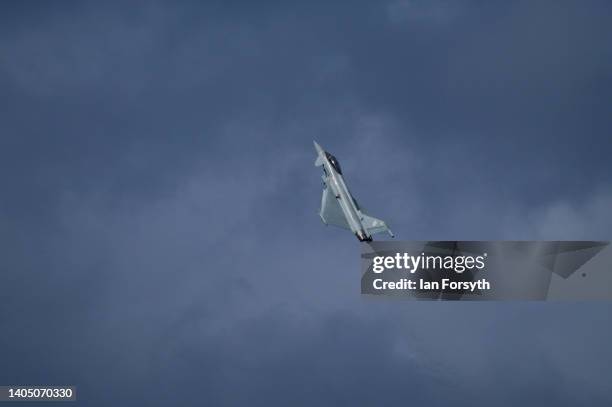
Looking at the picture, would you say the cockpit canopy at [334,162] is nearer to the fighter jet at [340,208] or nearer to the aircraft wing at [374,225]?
the fighter jet at [340,208]

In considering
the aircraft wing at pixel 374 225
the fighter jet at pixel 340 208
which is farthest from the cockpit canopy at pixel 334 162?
the aircraft wing at pixel 374 225

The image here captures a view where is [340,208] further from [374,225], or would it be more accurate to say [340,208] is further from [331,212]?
[374,225]

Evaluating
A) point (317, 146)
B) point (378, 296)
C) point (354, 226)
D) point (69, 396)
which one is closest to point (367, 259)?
point (378, 296)

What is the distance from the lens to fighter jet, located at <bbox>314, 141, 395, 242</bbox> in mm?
146125

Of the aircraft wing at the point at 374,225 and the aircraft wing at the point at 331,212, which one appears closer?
the aircraft wing at the point at 374,225

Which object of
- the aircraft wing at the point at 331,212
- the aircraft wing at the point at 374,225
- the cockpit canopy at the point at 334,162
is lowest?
the aircraft wing at the point at 374,225

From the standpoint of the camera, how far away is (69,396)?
13112 cm

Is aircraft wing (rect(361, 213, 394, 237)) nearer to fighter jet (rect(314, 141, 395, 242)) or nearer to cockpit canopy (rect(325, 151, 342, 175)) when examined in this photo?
fighter jet (rect(314, 141, 395, 242))

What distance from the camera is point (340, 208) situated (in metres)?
152

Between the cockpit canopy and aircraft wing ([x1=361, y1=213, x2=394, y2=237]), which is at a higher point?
the cockpit canopy

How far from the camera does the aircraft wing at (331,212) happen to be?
15075cm

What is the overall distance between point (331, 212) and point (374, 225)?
1128 cm

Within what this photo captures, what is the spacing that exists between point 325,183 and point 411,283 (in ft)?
142

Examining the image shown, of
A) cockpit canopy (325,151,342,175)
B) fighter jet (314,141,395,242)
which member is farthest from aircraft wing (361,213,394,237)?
cockpit canopy (325,151,342,175)
